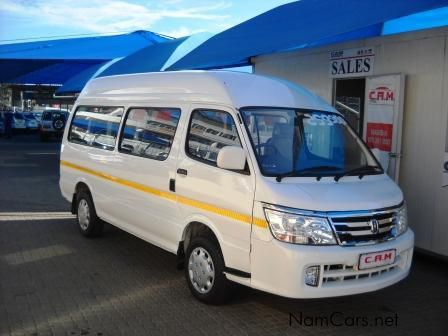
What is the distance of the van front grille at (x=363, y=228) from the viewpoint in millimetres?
4281

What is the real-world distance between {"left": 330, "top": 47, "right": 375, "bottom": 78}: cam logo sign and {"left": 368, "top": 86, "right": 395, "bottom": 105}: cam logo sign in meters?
0.28

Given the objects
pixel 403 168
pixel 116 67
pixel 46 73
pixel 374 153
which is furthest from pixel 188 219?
pixel 46 73

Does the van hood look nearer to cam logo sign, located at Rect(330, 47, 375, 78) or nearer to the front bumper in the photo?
the front bumper

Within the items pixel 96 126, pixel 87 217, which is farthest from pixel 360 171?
pixel 87 217

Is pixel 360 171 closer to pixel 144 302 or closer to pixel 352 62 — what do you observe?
pixel 144 302

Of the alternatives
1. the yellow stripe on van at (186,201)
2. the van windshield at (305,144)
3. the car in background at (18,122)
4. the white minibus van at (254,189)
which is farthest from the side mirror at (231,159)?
the car in background at (18,122)

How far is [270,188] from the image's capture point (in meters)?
4.36

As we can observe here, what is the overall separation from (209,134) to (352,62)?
343 cm

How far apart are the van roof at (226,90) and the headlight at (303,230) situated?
1281mm

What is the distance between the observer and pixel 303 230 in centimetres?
421

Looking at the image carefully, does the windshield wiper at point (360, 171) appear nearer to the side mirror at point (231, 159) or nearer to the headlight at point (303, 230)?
the headlight at point (303, 230)

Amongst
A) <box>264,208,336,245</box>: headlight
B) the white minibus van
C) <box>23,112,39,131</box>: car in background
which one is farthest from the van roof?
<box>23,112,39,131</box>: car in background

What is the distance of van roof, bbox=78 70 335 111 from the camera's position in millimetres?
5051

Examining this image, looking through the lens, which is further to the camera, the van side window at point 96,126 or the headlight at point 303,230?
the van side window at point 96,126
